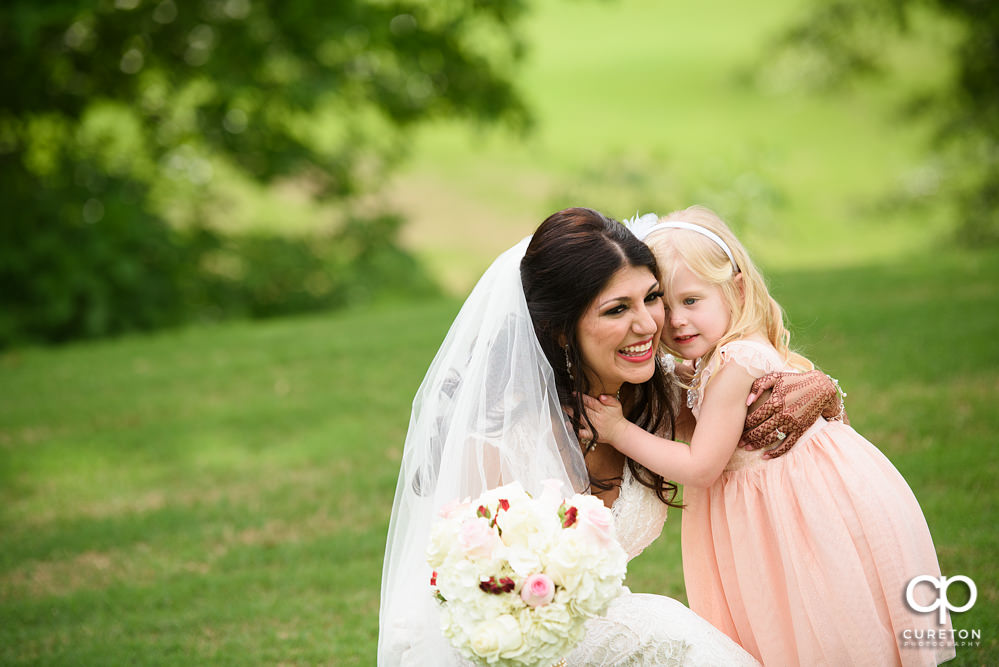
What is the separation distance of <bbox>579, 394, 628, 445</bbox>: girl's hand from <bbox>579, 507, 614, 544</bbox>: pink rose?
68 cm

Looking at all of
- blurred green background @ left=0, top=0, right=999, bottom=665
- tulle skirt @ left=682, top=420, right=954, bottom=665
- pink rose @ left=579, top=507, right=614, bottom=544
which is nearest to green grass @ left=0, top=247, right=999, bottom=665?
blurred green background @ left=0, top=0, right=999, bottom=665

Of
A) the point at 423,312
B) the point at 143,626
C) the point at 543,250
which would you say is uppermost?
the point at 423,312

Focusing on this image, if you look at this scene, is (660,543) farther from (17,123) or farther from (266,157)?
(17,123)

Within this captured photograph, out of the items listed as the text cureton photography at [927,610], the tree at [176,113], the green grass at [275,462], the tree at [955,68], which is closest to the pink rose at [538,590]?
the text cureton photography at [927,610]

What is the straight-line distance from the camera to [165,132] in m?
13.3

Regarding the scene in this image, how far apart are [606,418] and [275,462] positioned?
4.59m

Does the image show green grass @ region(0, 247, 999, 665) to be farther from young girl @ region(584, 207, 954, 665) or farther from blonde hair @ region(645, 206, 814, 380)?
blonde hair @ region(645, 206, 814, 380)

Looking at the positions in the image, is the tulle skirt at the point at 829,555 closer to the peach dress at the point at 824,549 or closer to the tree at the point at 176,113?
the peach dress at the point at 824,549

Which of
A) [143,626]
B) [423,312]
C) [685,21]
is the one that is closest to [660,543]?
[143,626]

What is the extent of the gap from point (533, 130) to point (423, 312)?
3797 mm

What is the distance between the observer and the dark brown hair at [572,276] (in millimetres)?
3525

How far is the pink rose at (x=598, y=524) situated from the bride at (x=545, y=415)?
410 mm

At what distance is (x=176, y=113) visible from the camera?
13484 millimetres

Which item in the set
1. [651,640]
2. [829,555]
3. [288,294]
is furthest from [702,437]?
[288,294]
